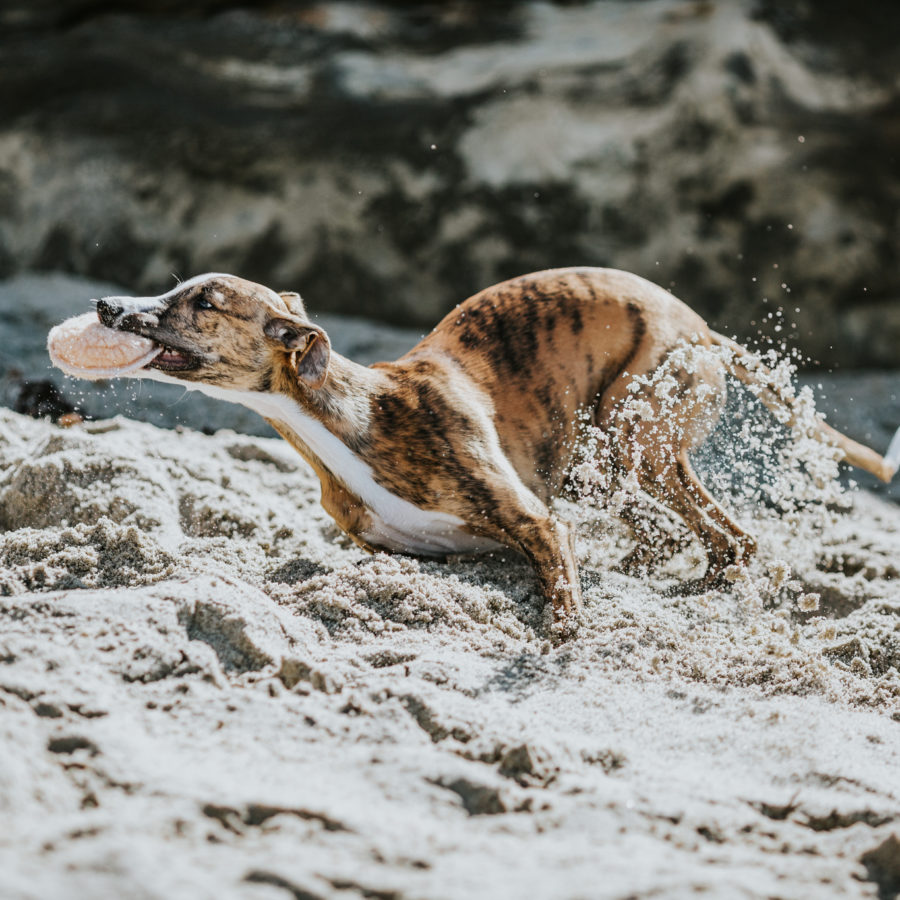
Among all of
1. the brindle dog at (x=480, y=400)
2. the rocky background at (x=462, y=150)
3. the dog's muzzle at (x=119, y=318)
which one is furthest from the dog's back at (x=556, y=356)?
the rocky background at (x=462, y=150)

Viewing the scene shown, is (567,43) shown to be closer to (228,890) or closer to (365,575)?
(365,575)

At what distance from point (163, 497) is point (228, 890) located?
2189 mm

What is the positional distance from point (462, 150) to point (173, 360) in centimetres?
403

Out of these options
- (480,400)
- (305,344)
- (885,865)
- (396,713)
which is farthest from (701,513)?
(885,865)

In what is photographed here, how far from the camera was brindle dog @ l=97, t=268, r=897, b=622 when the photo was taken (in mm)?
3195

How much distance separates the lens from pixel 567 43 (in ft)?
22.1

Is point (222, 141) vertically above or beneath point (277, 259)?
above

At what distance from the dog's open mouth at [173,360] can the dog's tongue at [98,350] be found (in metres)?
0.03

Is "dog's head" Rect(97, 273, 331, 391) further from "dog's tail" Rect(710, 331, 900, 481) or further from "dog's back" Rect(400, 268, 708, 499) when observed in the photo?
"dog's tail" Rect(710, 331, 900, 481)

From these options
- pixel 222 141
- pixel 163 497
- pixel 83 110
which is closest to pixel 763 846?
pixel 163 497

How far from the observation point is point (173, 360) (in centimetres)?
315

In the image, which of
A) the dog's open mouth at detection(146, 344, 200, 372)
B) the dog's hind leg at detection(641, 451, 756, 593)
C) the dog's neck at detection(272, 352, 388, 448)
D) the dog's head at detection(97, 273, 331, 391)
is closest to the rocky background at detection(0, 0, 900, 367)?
the dog's hind leg at detection(641, 451, 756, 593)

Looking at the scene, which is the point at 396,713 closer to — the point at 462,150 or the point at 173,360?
the point at 173,360

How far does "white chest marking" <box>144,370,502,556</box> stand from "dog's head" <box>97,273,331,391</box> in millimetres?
82
